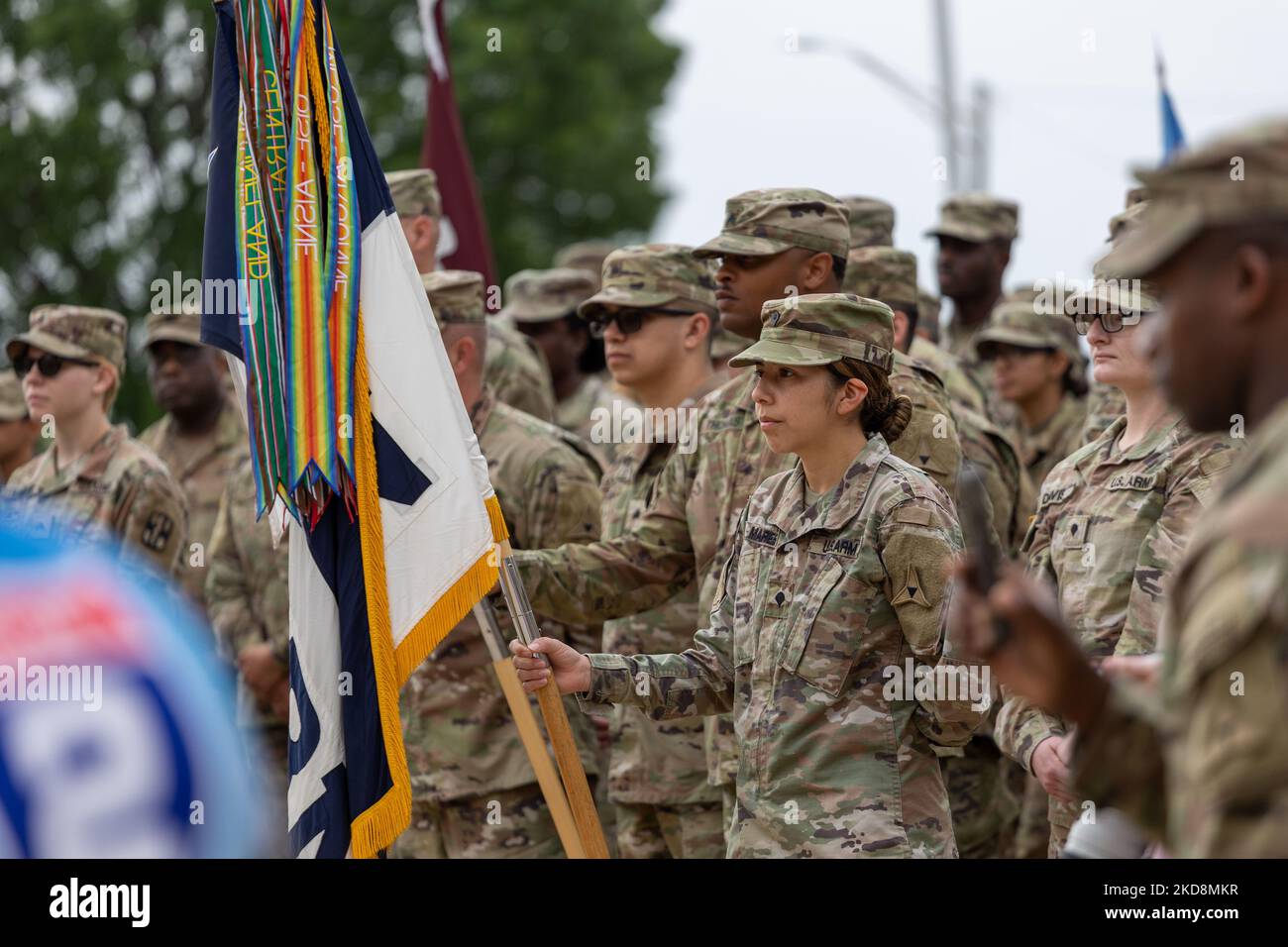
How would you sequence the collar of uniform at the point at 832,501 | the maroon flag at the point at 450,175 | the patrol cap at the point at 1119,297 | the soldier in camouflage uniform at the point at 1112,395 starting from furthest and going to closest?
the maroon flag at the point at 450,175, the soldier in camouflage uniform at the point at 1112,395, the patrol cap at the point at 1119,297, the collar of uniform at the point at 832,501

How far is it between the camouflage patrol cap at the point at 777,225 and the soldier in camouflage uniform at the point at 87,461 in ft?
9.80

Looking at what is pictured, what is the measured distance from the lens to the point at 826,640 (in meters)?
4.99

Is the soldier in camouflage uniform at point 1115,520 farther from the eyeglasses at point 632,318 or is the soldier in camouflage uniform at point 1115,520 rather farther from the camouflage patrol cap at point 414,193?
the camouflage patrol cap at point 414,193

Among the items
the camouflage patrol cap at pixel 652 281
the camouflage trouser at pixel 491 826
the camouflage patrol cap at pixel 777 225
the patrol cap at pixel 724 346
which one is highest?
the camouflage patrol cap at pixel 777 225

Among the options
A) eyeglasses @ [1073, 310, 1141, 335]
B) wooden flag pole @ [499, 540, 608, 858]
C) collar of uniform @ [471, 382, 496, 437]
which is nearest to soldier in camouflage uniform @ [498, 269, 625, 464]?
collar of uniform @ [471, 382, 496, 437]

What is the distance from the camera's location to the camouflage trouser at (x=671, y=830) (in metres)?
6.74

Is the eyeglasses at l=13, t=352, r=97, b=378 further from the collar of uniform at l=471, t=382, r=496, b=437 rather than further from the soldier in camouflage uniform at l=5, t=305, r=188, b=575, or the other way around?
the collar of uniform at l=471, t=382, r=496, b=437

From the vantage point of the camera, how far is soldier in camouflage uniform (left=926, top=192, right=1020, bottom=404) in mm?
10023

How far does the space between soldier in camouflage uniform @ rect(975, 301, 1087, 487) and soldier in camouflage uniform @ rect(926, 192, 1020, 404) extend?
0.55 m

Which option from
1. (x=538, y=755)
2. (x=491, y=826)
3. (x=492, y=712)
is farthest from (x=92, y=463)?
(x=538, y=755)

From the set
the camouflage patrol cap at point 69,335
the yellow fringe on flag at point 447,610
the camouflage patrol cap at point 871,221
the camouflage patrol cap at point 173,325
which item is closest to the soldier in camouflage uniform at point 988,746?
the camouflage patrol cap at point 871,221

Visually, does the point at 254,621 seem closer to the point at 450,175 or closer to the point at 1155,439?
the point at 450,175

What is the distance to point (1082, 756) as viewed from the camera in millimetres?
2984
